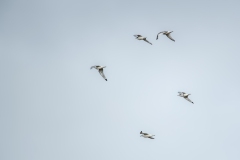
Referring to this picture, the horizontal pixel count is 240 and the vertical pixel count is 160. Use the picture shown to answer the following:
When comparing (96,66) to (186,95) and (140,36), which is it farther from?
(186,95)

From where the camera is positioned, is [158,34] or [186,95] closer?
[158,34]

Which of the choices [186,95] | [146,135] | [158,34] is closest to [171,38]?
[158,34]

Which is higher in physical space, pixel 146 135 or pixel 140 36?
pixel 140 36

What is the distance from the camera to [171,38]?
342ft

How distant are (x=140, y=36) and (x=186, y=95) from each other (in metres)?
23.3

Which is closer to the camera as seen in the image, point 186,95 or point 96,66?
point 96,66

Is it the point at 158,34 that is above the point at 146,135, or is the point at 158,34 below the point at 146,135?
above

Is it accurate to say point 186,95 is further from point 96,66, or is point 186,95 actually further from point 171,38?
point 96,66

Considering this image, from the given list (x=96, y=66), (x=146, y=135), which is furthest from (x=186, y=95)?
(x=96, y=66)

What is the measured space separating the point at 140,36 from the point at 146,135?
29.1 m

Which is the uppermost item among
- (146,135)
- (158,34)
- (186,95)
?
(158,34)

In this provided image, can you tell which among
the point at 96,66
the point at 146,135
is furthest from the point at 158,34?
the point at 146,135

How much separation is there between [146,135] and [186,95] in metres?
18.0

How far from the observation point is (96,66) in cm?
9988
